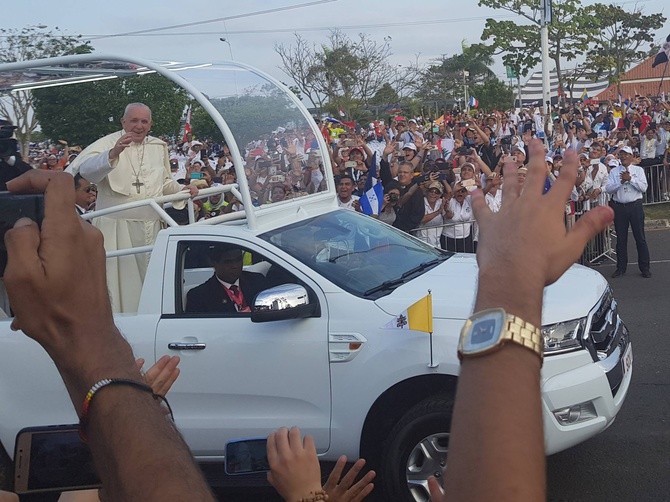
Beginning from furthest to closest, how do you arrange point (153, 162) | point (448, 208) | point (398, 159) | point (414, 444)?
point (398, 159) → point (448, 208) → point (153, 162) → point (414, 444)

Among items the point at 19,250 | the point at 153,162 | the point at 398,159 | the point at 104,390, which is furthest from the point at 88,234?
the point at 398,159

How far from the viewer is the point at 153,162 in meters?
6.98

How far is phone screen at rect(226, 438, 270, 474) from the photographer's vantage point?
2.11 m

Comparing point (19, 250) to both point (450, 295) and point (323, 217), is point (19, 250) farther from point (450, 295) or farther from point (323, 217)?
point (323, 217)

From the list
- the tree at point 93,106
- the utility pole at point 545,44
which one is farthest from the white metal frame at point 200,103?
the tree at point 93,106

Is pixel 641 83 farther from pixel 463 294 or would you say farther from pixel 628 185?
pixel 463 294

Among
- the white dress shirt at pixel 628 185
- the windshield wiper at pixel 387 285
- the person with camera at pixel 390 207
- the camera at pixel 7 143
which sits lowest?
the white dress shirt at pixel 628 185

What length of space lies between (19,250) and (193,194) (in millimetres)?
5426

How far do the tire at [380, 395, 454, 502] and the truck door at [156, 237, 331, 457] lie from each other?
412mm

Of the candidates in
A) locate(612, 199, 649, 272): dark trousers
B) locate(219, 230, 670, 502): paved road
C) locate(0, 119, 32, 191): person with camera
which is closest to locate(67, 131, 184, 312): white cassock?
locate(219, 230, 670, 502): paved road

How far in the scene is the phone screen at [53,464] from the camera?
1637mm

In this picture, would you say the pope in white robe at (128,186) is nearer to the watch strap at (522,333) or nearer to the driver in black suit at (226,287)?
the driver in black suit at (226,287)

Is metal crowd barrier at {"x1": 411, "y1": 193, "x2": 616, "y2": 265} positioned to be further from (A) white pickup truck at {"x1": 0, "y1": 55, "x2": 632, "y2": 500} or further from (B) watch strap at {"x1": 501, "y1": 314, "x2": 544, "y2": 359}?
(B) watch strap at {"x1": 501, "y1": 314, "x2": 544, "y2": 359}

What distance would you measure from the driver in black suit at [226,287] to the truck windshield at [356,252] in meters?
0.28
